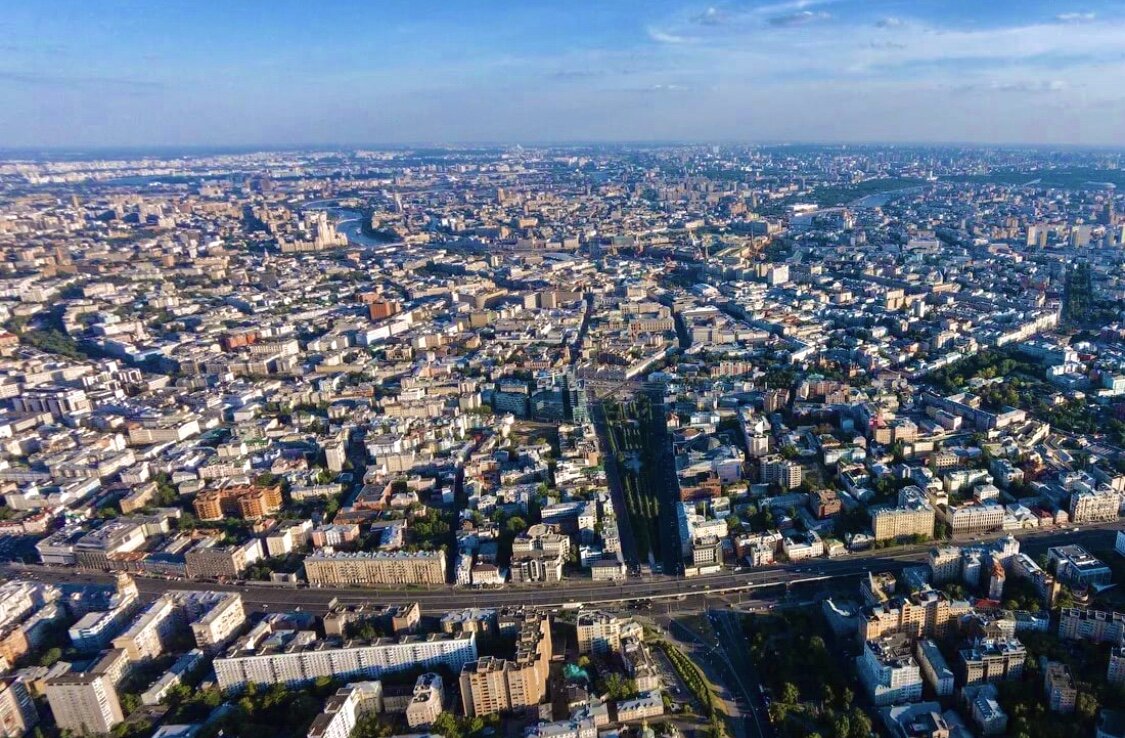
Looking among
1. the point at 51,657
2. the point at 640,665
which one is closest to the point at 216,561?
the point at 51,657

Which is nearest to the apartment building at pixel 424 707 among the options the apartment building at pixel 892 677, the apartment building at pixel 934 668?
the apartment building at pixel 892 677

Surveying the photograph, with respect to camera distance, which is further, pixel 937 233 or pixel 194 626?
pixel 937 233

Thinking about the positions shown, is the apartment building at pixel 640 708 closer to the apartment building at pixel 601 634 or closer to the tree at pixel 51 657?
the apartment building at pixel 601 634

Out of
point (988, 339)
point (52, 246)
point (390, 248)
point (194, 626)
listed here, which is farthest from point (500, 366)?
point (52, 246)

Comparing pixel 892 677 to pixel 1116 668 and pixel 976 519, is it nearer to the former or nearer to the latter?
pixel 1116 668

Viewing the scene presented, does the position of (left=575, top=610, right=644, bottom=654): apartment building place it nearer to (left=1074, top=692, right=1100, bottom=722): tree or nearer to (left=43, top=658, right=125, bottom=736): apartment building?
(left=1074, top=692, right=1100, bottom=722): tree

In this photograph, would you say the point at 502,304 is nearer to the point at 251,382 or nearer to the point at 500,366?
the point at 500,366

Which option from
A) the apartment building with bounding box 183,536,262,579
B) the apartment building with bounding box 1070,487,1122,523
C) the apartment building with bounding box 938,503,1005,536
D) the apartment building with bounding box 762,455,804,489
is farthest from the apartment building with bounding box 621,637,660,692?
the apartment building with bounding box 1070,487,1122,523
